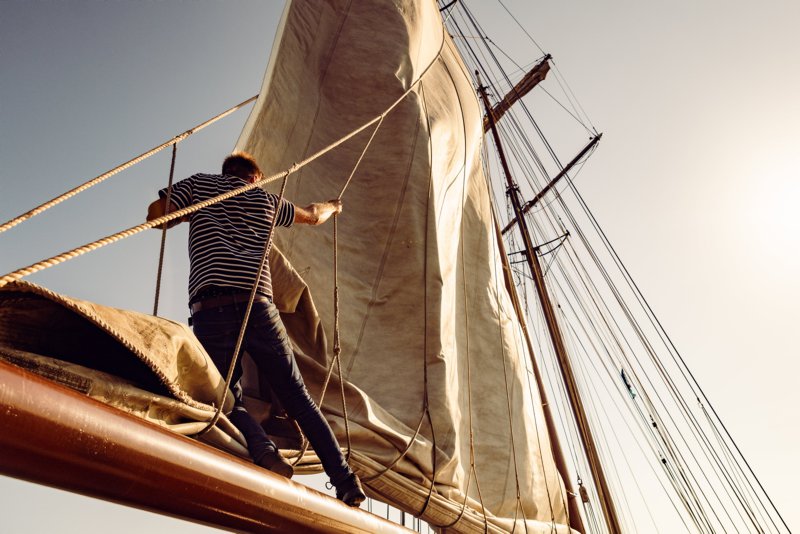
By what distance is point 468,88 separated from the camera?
5.33 metres

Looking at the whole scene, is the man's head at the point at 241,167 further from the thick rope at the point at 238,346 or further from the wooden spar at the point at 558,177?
the wooden spar at the point at 558,177

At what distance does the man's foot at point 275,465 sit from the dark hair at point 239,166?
913 millimetres

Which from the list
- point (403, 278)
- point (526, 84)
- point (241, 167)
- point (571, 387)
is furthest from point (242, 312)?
point (526, 84)

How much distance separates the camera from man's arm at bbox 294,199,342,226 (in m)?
2.06

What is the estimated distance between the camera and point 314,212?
7.09 feet

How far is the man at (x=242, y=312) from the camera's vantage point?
63.9 inches

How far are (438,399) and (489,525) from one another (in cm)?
78

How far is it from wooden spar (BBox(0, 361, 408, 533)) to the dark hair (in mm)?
1012

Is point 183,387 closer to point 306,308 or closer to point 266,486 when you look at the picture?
point 266,486

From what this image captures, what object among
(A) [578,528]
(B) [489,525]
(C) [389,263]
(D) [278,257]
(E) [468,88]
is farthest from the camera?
(E) [468,88]

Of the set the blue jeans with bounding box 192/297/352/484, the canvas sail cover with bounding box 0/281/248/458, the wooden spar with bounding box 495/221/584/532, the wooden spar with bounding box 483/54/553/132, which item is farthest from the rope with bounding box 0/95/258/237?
the wooden spar with bounding box 483/54/553/132

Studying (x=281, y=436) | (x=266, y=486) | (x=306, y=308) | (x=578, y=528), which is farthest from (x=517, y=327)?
(x=266, y=486)

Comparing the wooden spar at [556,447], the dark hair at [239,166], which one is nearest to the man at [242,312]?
the dark hair at [239,166]

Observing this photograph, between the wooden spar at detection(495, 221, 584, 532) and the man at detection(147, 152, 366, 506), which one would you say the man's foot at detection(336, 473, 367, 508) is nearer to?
the man at detection(147, 152, 366, 506)
